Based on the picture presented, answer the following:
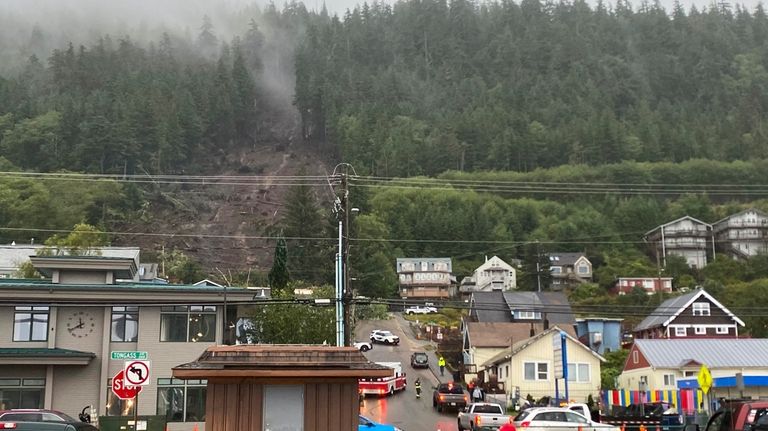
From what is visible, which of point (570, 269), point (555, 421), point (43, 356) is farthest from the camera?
point (570, 269)

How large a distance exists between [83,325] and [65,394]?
3242mm

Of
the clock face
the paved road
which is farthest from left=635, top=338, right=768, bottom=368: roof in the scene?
the clock face

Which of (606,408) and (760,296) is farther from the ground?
(760,296)

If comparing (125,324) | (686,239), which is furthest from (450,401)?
(686,239)

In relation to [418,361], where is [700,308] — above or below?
above

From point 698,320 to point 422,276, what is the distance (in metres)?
59.1

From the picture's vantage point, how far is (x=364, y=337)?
264 feet

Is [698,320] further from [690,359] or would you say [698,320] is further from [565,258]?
[565,258]

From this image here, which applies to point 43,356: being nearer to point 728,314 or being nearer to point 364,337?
point 364,337

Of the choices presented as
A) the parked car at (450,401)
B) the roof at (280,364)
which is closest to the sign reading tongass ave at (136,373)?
the roof at (280,364)

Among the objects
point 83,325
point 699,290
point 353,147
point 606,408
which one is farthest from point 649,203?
point 83,325

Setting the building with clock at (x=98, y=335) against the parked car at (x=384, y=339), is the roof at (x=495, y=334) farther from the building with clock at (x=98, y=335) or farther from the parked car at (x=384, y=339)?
the building with clock at (x=98, y=335)

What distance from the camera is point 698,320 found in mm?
75188

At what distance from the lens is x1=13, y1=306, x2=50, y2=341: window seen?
127ft
